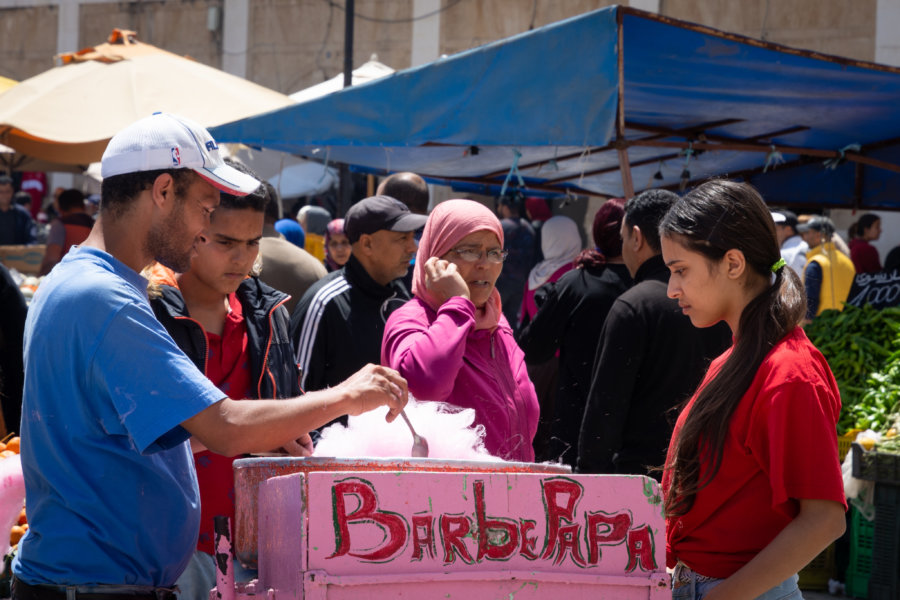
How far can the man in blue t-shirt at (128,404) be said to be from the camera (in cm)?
184

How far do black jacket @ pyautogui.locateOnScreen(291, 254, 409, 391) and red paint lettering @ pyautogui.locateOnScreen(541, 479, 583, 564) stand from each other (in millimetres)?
2197

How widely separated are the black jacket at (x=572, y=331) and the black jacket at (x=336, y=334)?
91 cm

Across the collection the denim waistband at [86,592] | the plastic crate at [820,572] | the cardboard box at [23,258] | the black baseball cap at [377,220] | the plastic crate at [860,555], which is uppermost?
the black baseball cap at [377,220]

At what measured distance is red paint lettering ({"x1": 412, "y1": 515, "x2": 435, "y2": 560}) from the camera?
5.38ft

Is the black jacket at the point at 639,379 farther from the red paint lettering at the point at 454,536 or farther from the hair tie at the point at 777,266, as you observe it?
the red paint lettering at the point at 454,536

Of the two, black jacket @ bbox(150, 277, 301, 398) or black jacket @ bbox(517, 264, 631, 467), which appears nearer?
black jacket @ bbox(150, 277, 301, 398)

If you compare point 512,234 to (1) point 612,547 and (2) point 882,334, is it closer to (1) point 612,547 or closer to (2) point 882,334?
(2) point 882,334

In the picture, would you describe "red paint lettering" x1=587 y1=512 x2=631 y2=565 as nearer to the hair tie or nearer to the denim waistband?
the hair tie

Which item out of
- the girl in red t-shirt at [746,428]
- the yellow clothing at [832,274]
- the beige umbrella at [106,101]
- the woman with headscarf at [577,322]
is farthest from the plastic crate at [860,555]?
the beige umbrella at [106,101]

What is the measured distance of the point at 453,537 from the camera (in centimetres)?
166

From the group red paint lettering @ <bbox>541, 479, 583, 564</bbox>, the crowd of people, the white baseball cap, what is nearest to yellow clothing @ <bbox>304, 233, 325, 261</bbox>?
the crowd of people

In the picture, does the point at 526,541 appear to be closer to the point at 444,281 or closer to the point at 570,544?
the point at 570,544

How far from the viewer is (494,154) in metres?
7.25

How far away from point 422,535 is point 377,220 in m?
2.59
